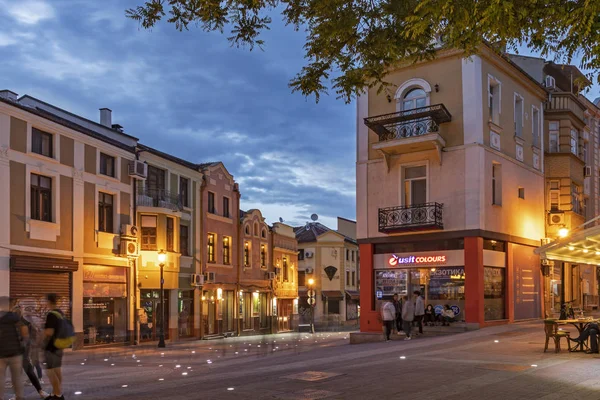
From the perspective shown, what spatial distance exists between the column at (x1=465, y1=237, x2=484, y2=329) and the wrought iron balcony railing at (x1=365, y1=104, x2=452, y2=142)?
4.50m

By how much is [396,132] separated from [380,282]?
239 inches

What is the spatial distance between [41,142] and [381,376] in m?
18.2

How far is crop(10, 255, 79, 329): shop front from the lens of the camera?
964 inches

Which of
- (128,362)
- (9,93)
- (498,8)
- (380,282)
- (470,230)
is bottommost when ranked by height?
(128,362)

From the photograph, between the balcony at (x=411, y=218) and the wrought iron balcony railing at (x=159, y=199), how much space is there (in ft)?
38.1

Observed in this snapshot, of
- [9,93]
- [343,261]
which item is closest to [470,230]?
[9,93]

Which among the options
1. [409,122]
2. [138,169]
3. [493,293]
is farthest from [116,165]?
[493,293]

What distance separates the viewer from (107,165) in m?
30.5

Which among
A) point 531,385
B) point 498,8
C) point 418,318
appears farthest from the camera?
point 418,318

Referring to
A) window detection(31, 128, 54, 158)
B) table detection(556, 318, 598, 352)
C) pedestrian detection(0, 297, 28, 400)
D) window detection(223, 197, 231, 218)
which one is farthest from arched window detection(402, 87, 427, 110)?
pedestrian detection(0, 297, 28, 400)

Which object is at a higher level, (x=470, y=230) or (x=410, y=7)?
(x=410, y=7)

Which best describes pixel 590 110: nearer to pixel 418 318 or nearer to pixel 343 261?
pixel 418 318

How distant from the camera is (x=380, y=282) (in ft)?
92.5

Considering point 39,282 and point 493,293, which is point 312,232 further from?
point 39,282
